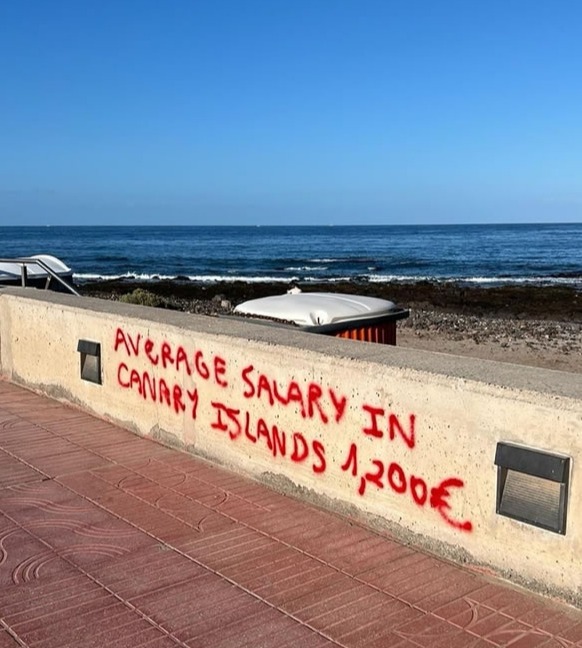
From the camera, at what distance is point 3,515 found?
452 centimetres

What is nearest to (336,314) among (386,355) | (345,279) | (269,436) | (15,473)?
(269,436)

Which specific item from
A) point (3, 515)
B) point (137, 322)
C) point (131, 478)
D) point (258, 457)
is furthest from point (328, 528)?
point (137, 322)

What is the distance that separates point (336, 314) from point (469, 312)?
71.3 ft

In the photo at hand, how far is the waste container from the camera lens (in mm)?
7555

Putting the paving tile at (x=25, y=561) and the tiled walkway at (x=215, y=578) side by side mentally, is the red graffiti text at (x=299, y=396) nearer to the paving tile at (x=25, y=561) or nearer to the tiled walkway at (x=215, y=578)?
the tiled walkway at (x=215, y=578)

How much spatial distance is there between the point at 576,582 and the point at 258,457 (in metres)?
2.15

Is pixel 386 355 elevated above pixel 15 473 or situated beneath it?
elevated above

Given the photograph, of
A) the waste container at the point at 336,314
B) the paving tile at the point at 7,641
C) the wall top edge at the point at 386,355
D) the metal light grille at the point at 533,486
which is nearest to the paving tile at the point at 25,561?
the paving tile at the point at 7,641

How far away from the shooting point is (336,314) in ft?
25.0

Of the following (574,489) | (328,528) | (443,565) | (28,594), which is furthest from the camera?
(328,528)

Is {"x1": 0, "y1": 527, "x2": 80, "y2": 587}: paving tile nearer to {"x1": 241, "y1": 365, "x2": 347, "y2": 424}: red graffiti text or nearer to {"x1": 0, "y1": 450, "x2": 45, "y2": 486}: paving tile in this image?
{"x1": 0, "y1": 450, "x2": 45, "y2": 486}: paving tile

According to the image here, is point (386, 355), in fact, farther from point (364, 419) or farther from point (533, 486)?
point (533, 486)

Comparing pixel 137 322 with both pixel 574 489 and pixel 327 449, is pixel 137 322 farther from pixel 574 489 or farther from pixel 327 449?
pixel 574 489

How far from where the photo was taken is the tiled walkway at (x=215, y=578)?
10.5ft
